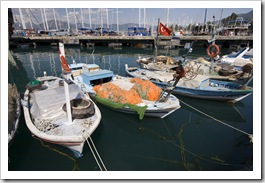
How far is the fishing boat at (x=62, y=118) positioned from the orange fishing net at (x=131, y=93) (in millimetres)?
2502

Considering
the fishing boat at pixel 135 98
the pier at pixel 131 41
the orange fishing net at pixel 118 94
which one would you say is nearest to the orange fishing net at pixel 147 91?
the fishing boat at pixel 135 98

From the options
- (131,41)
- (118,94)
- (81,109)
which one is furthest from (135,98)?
(131,41)

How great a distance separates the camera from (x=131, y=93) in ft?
47.2

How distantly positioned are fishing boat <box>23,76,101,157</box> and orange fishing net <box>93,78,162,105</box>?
8.21 ft

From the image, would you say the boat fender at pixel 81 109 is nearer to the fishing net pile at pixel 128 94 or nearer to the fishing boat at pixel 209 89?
the fishing net pile at pixel 128 94

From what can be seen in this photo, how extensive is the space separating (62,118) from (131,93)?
5.89 meters

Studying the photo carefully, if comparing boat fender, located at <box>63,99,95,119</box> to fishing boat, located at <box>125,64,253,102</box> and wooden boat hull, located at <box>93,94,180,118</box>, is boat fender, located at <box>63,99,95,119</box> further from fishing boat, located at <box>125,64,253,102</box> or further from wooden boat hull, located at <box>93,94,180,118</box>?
fishing boat, located at <box>125,64,253,102</box>

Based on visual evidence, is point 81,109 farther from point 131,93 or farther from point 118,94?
point 131,93

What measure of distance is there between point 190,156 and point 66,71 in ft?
30.0

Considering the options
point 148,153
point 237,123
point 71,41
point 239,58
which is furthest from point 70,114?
point 71,41

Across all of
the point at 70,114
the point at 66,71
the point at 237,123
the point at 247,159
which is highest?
the point at 66,71

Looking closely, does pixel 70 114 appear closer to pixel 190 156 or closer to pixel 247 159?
pixel 190 156

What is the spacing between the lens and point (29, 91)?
14.9m

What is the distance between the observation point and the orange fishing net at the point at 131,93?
14.2 metres
